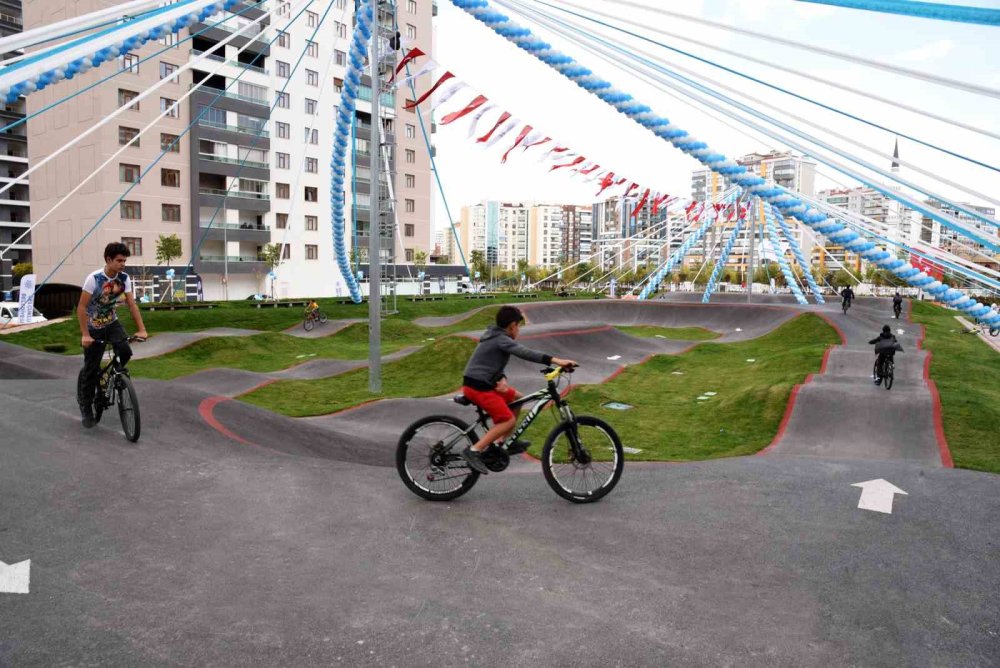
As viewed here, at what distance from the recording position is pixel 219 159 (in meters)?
54.3

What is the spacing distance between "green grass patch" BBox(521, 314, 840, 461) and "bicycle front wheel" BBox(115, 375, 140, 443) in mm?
6029

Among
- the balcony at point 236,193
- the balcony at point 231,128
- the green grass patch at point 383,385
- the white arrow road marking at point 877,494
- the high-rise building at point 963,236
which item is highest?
the balcony at point 231,128

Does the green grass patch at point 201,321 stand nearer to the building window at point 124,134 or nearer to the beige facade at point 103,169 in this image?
the beige facade at point 103,169

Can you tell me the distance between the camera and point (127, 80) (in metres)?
47.8

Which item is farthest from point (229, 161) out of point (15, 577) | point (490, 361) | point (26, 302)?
point (15, 577)

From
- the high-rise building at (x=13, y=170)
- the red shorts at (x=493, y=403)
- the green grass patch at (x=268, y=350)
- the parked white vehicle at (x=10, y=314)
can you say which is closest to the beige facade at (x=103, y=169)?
the parked white vehicle at (x=10, y=314)

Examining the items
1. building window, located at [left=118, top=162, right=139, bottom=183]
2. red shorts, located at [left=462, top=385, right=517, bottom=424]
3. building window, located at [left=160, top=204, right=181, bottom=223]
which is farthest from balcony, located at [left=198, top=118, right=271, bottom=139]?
red shorts, located at [left=462, top=385, right=517, bottom=424]

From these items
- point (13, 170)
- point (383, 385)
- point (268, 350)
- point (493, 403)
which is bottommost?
point (383, 385)

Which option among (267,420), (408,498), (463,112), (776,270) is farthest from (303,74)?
(776,270)

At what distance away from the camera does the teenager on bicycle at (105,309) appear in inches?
318

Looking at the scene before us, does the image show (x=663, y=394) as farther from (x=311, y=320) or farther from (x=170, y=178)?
(x=170, y=178)

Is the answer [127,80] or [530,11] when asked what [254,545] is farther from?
[127,80]

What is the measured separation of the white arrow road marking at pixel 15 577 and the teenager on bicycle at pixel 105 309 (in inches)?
148

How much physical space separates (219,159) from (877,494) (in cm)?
5733
